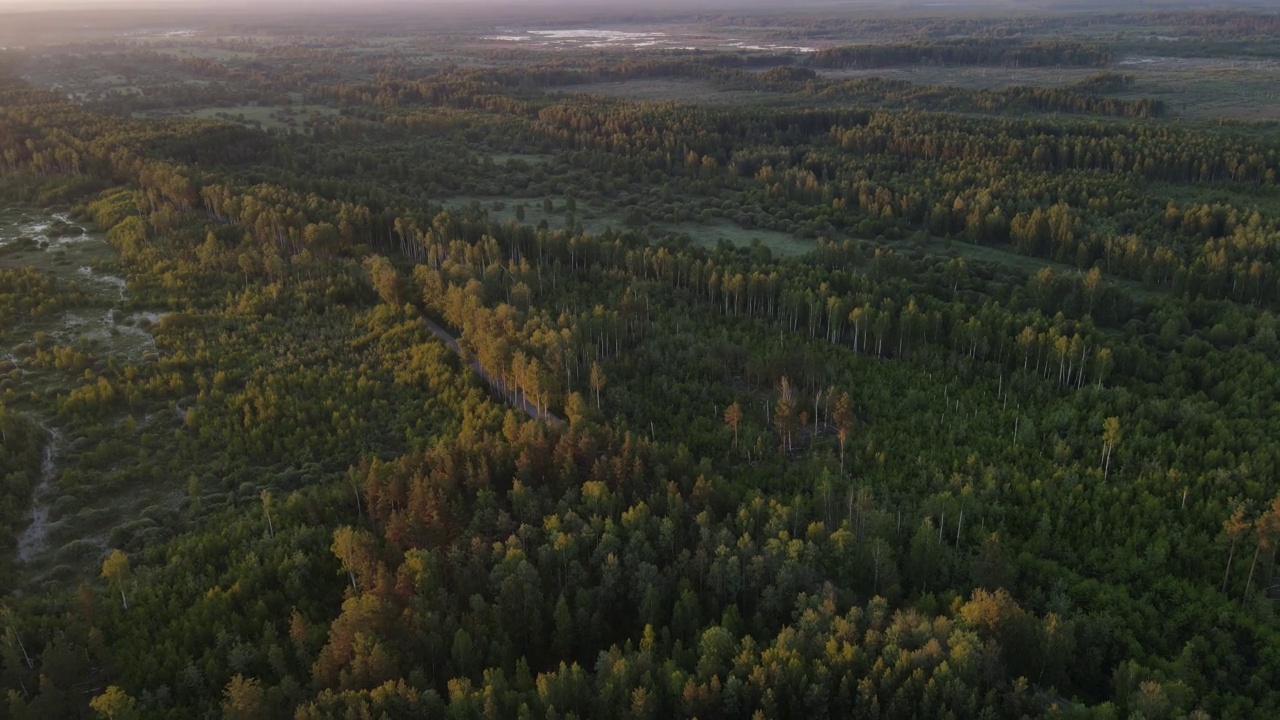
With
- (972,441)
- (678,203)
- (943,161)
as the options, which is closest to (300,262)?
(678,203)

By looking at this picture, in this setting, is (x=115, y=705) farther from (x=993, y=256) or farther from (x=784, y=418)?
(x=993, y=256)

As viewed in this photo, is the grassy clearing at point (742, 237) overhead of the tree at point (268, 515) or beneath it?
overhead

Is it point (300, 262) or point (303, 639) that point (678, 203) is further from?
point (303, 639)

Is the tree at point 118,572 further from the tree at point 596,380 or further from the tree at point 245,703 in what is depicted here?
the tree at point 596,380

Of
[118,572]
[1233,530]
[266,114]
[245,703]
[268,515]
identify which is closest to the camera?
[245,703]

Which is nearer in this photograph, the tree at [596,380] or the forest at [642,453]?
the forest at [642,453]

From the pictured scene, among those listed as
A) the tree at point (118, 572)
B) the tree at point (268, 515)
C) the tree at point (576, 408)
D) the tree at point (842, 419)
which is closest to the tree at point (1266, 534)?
the tree at point (842, 419)

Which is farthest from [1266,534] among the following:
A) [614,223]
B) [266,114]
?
[266,114]
